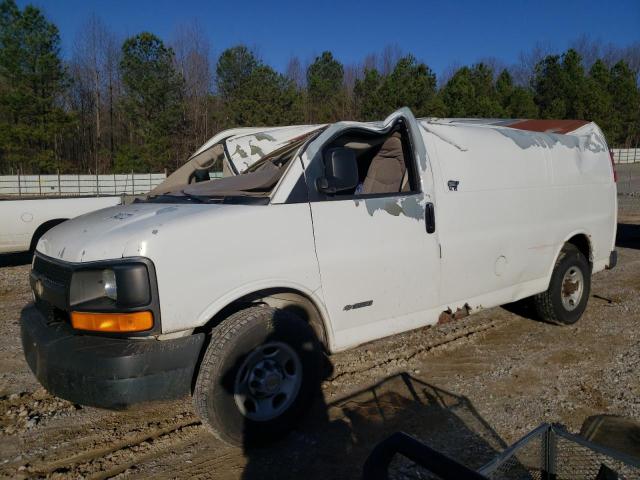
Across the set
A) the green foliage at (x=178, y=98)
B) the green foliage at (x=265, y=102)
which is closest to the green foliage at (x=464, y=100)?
the green foliage at (x=178, y=98)

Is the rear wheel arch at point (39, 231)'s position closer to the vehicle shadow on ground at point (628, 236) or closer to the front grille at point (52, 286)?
the front grille at point (52, 286)

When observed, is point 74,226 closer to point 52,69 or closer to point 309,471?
point 309,471

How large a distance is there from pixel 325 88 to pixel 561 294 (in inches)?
1730

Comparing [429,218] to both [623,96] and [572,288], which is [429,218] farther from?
[623,96]

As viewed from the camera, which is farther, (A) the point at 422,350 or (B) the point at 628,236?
(B) the point at 628,236

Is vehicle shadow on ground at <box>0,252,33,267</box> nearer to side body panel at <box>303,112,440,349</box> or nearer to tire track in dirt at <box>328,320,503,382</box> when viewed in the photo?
tire track in dirt at <box>328,320,503,382</box>

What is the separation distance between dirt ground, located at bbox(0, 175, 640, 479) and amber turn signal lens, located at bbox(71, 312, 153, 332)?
0.46 metres

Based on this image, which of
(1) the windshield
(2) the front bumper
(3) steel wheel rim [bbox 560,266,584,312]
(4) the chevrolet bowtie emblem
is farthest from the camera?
(3) steel wheel rim [bbox 560,266,584,312]

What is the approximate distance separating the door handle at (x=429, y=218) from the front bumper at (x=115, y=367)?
192cm

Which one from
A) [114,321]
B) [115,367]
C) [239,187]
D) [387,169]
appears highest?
[387,169]

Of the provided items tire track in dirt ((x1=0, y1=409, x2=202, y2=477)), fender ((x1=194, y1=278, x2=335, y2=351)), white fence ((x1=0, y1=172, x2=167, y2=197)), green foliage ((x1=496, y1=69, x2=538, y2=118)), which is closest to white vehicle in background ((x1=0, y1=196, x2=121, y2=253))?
tire track in dirt ((x1=0, y1=409, x2=202, y2=477))

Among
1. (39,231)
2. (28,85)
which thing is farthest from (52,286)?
(28,85)

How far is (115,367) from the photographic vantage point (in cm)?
271

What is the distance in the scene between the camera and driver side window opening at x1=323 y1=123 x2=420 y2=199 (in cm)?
401
